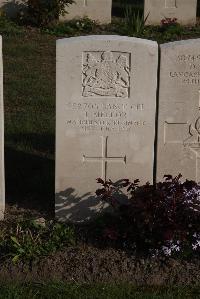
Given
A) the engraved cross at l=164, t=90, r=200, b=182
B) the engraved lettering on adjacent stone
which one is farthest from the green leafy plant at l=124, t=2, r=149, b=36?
the engraved cross at l=164, t=90, r=200, b=182

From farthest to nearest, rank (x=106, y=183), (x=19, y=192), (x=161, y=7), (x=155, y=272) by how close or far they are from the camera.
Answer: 1. (x=161, y=7)
2. (x=19, y=192)
3. (x=106, y=183)
4. (x=155, y=272)

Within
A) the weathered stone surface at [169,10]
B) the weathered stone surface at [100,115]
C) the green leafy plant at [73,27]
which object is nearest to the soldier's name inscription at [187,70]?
the weathered stone surface at [100,115]

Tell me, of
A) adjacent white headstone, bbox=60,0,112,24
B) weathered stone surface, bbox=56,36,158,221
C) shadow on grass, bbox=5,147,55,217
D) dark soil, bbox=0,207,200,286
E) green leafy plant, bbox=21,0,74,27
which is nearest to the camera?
dark soil, bbox=0,207,200,286

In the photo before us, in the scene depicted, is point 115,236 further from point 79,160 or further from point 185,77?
point 185,77

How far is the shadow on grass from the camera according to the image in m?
7.11

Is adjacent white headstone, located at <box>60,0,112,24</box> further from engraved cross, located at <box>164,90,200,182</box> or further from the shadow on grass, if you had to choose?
engraved cross, located at <box>164,90,200,182</box>

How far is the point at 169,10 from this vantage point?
1491 cm

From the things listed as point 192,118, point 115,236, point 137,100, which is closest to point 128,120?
point 137,100

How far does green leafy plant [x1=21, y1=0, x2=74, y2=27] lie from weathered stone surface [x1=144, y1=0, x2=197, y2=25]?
1779mm

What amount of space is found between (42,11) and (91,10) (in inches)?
47.5

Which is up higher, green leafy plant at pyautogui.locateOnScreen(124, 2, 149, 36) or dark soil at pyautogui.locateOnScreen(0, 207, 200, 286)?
green leafy plant at pyautogui.locateOnScreen(124, 2, 149, 36)

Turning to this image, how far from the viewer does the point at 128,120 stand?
6551mm

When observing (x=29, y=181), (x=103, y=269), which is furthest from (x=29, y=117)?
(x=103, y=269)

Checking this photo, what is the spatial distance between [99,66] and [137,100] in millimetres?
471
